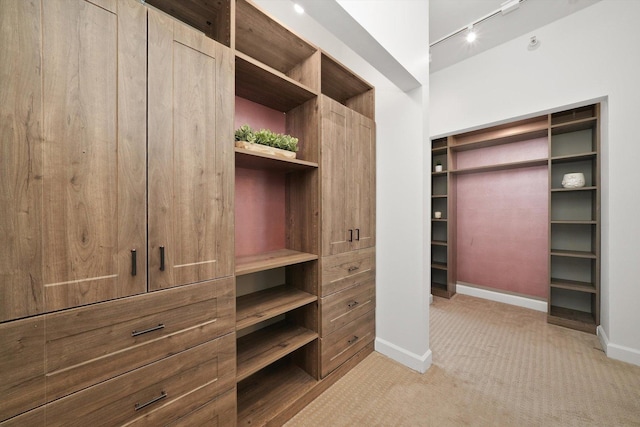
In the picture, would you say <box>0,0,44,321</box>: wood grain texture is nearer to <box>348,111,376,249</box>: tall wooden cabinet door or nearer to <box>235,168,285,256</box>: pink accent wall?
<box>235,168,285,256</box>: pink accent wall

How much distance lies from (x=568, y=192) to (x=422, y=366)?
2730 mm

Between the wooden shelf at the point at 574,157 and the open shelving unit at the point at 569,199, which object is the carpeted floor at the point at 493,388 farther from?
the wooden shelf at the point at 574,157

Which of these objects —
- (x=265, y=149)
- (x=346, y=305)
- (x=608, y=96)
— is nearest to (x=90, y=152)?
(x=265, y=149)

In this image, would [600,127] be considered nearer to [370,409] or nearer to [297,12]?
[297,12]

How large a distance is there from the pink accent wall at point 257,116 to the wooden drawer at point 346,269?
1.16 metres

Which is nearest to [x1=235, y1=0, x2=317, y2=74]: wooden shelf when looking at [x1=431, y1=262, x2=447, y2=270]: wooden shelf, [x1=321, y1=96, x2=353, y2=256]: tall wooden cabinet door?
[x1=321, y1=96, x2=353, y2=256]: tall wooden cabinet door

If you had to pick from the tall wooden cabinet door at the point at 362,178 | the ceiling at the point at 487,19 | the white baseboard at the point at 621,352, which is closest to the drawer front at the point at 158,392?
the tall wooden cabinet door at the point at 362,178

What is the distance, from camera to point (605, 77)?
217cm

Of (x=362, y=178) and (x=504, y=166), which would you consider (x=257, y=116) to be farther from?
(x=504, y=166)

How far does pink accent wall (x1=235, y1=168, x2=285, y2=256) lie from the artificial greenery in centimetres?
39

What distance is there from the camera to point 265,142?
1517 millimetres

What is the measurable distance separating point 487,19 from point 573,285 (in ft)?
9.81

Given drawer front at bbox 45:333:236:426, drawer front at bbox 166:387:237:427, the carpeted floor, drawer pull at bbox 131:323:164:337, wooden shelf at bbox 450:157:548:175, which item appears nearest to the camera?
drawer front at bbox 45:333:236:426

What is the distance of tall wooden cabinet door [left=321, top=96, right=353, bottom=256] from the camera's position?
5.74 feet
